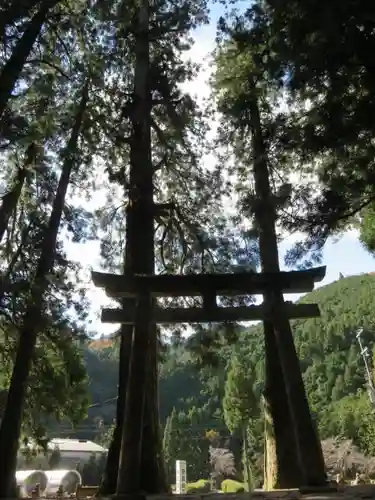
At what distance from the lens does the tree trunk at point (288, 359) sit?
18.9 feet

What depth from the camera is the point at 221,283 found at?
632 cm

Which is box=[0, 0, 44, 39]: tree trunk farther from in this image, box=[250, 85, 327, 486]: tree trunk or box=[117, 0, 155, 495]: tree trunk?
box=[250, 85, 327, 486]: tree trunk

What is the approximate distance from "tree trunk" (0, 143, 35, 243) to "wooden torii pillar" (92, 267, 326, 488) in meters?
3.19

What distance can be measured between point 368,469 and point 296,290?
1585cm

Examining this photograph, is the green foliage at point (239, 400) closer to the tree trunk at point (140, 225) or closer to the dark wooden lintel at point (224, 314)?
the tree trunk at point (140, 225)

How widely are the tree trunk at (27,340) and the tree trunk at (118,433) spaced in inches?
53.5

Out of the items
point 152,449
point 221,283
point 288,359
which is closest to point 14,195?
point 221,283

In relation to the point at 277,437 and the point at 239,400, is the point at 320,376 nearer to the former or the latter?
the point at 239,400

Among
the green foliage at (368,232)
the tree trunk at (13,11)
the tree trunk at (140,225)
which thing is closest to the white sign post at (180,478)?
the green foliage at (368,232)

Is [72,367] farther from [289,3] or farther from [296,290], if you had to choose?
[289,3]

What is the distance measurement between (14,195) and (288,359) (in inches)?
207

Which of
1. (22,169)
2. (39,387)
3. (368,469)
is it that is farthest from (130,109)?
(368,469)

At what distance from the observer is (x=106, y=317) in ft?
20.4

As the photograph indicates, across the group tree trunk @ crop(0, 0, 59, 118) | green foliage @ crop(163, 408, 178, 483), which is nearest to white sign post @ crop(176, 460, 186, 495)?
tree trunk @ crop(0, 0, 59, 118)
